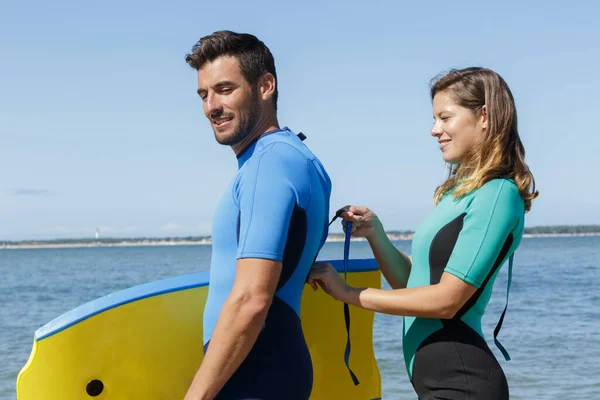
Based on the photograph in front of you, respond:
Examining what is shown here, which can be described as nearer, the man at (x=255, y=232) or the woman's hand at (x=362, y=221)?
the man at (x=255, y=232)

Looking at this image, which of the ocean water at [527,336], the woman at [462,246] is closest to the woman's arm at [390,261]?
the woman at [462,246]

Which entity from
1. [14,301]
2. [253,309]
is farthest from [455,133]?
[14,301]

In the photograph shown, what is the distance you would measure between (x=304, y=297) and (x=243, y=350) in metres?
0.80

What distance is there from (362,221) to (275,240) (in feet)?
2.29

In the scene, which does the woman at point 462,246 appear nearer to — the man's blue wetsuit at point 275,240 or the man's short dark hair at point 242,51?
the man's blue wetsuit at point 275,240

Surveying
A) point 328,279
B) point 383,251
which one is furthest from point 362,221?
point 328,279

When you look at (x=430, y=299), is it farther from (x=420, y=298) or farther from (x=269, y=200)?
(x=269, y=200)

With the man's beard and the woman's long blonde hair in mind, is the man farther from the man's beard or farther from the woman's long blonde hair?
the woman's long blonde hair

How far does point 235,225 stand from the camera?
1935mm

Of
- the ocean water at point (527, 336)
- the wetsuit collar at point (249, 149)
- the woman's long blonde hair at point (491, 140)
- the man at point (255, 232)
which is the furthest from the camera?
the ocean water at point (527, 336)

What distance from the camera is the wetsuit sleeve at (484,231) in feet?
6.79

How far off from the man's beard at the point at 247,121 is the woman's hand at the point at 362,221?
512mm

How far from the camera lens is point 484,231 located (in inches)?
81.8

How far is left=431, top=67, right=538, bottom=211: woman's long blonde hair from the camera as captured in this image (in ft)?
7.07
